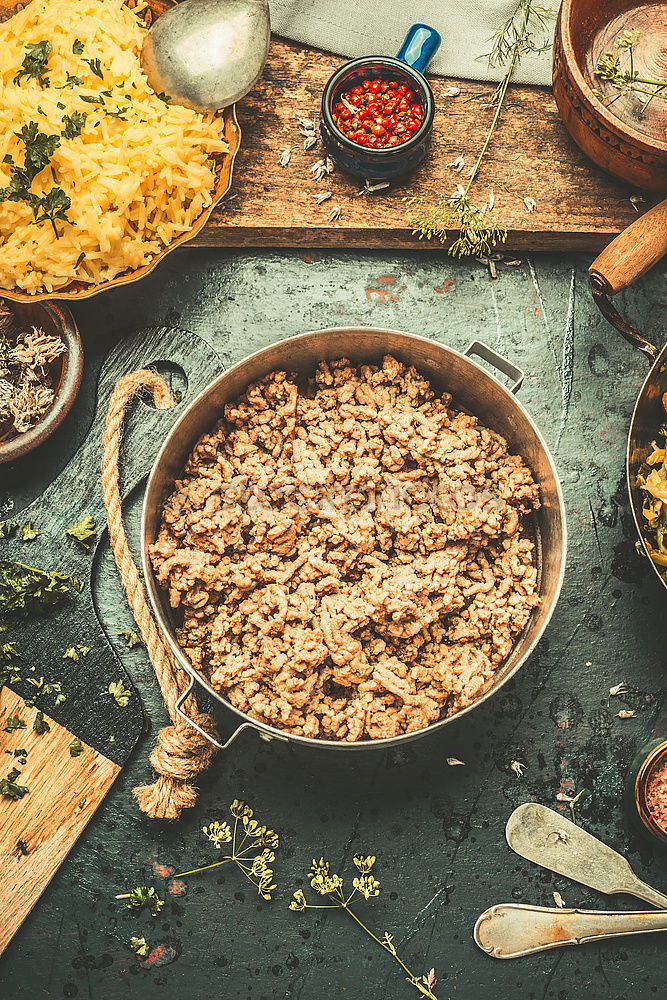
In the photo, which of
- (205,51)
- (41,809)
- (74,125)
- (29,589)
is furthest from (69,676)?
(205,51)

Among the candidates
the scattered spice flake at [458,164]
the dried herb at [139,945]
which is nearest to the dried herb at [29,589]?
the dried herb at [139,945]

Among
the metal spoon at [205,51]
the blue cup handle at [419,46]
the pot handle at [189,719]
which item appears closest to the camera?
the pot handle at [189,719]

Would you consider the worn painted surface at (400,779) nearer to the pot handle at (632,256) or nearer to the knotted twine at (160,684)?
the knotted twine at (160,684)

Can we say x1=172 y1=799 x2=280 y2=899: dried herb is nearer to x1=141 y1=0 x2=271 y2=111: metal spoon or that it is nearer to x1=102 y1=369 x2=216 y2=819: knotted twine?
x1=102 y1=369 x2=216 y2=819: knotted twine

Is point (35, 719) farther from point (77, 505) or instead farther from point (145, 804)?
point (77, 505)

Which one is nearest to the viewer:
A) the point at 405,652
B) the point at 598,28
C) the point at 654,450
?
the point at 405,652

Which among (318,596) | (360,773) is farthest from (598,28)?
(360,773)

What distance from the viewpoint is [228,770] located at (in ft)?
8.16

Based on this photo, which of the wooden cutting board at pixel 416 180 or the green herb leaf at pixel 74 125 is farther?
the wooden cutting board at pixel 416 180

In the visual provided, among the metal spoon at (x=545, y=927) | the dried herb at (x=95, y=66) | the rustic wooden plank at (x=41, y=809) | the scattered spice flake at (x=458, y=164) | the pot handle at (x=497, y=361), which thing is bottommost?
the metal spoon at (x=545, y=927)

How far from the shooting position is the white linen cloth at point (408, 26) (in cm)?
254

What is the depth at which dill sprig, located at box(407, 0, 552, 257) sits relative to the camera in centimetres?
249

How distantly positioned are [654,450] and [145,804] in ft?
6.27

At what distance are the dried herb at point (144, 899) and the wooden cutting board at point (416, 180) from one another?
6.86 ft
